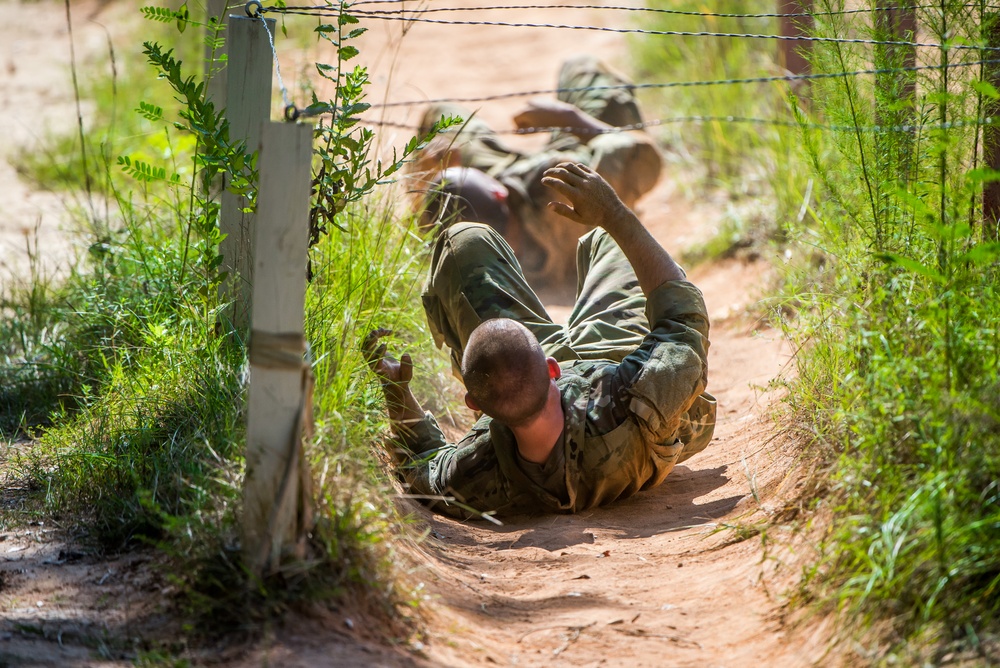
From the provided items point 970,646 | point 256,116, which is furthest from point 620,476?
point 256,116

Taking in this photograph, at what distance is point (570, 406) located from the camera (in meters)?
2.96

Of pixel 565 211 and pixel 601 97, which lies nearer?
pixel 565 211

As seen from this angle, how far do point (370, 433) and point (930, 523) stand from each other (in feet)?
4.77

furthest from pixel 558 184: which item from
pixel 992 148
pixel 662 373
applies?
pixel 992 148

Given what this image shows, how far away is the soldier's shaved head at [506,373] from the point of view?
8.87ft

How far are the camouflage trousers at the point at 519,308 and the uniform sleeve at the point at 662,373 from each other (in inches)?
12.1

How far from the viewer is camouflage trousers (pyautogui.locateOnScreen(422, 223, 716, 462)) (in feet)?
10.9

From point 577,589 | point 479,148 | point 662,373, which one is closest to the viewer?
point 577,589

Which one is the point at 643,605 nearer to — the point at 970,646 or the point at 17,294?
the point at 970,646

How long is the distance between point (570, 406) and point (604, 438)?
147 mm

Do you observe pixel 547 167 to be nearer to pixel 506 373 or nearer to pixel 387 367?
pixel 387 367

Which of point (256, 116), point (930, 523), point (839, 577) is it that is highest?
point (256, 116)

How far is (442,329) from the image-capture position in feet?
11.6

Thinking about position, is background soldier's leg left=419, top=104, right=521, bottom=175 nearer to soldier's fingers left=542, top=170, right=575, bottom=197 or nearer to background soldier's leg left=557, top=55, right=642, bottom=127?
background soldier's leg left=557, top=55, right=642, bottom=127
